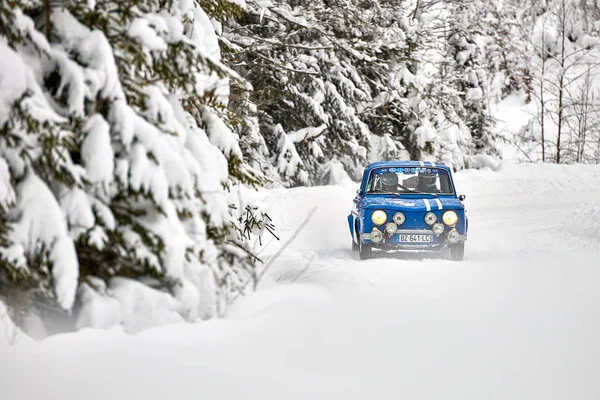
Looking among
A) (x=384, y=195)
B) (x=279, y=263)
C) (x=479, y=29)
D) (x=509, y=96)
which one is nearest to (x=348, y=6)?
(x=384, y=195)

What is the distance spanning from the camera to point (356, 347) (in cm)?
492

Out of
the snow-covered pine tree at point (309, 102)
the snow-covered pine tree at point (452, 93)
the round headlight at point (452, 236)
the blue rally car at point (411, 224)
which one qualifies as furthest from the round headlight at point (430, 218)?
the snow-covered pine tree at point (452, 93)

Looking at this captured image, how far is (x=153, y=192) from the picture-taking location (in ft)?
13.9

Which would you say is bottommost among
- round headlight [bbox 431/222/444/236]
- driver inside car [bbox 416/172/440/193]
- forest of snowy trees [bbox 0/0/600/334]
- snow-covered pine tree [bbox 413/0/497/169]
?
snow-covered pine tree [bbox 413/0/497/169]

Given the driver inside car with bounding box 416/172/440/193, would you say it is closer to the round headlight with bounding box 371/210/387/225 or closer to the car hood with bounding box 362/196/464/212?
the car hood with bounding box 362/196/464/212

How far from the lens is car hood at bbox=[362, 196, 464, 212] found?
9.81 m

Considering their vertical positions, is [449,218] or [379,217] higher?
[379,217]

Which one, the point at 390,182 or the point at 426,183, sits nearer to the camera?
the point at 390,182

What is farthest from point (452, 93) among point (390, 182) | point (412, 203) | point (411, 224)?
point (411, 224)

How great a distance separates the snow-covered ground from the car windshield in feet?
8.15

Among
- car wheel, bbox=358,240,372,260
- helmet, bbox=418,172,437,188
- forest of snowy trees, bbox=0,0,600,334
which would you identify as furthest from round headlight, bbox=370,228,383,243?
forest of snowy trees, bbox=0,0,600,334

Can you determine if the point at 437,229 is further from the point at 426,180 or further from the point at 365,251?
the point at 426,180

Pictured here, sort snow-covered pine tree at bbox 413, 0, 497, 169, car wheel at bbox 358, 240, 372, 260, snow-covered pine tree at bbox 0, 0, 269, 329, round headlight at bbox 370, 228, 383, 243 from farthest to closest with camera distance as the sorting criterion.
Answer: snow-covered pine tree at bbox 413, 0, 497, 169 < car wheel at bbox 358, 240, 372, 260 < round headlight at bbox 370, 228, 383, 243 < snow-covered pine tree at bbox 0, 0, 269, 329

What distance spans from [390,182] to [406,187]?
13.9 inches
